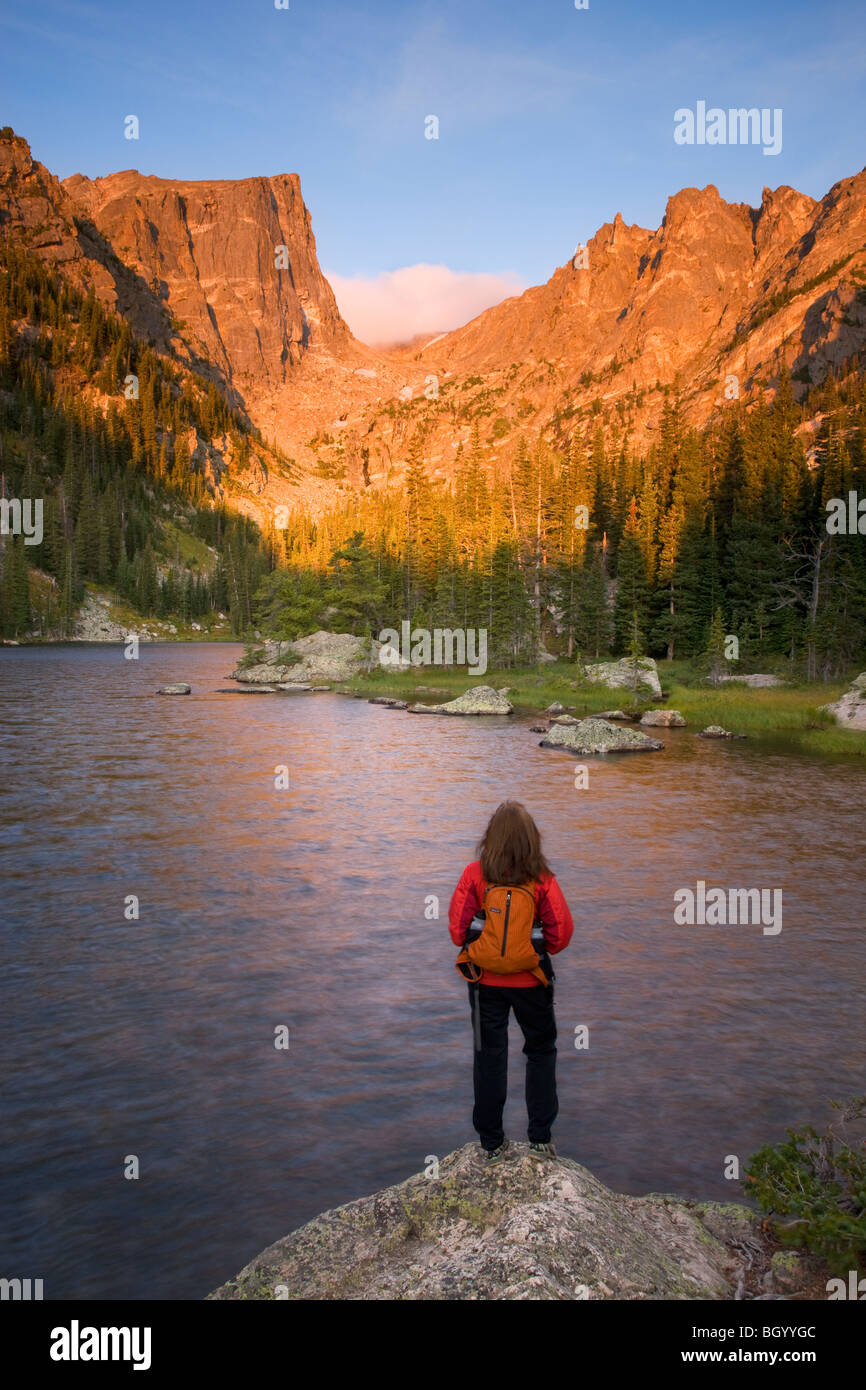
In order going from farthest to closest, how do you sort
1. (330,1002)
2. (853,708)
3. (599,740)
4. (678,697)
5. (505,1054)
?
(678,697)
(853,708)
(599,740)
(330,1002)
(505,1054)

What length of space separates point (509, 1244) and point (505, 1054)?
1420mm

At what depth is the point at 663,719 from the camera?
41781mm

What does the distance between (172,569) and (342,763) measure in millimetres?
129266

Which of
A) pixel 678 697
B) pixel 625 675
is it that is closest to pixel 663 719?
pixel 678 697

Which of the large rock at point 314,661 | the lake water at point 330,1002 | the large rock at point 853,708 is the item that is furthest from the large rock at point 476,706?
the lake water at point 330,1002

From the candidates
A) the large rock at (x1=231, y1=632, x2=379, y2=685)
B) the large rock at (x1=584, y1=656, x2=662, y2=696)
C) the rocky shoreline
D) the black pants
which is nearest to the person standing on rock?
the black pants

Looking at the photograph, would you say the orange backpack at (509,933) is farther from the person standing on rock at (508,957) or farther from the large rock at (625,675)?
the large rock at (625,675)

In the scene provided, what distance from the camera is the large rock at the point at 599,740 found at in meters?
33.9

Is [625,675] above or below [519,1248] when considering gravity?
above

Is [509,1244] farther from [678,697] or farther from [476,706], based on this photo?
[678,697]

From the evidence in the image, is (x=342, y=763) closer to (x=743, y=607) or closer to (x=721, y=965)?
(x=721, y=965)

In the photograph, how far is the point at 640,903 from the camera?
15.1 meters

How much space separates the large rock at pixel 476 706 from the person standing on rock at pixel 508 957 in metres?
40.3

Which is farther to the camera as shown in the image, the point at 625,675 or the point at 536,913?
the point at 625,675
